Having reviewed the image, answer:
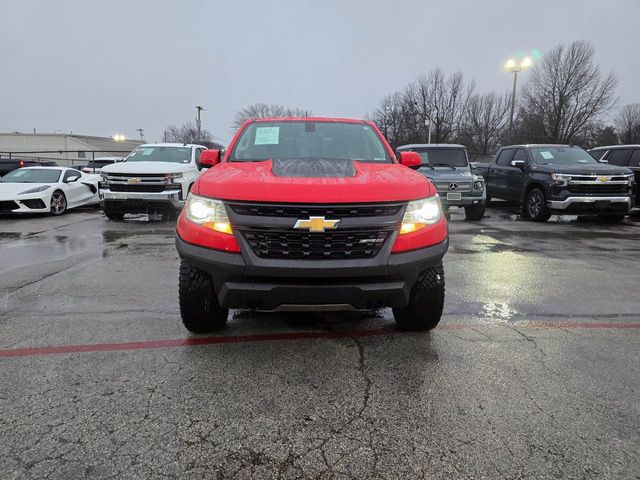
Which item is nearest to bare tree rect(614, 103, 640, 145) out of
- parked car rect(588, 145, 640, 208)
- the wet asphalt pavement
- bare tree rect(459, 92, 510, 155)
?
bare tree rect(459, 92, 510, 155)

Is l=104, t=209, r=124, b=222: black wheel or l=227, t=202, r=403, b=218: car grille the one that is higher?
l=227, t=202, r=403, b=218: car grille

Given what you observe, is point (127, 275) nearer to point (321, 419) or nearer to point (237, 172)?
point (237, 172)

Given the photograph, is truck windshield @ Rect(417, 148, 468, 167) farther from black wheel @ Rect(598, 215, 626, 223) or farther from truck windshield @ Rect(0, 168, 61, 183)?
truck windshield @ Rect(0, 168, 61, 183)

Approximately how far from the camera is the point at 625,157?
11.3 m

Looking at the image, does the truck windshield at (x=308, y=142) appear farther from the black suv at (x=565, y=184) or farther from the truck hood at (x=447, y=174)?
the black suv at (x=565, y=184)

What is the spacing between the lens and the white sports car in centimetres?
1091

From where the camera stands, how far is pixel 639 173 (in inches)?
425

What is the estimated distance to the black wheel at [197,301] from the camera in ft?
10.4

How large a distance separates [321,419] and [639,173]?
11.8m

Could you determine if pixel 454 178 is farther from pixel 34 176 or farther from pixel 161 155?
pixel 34 176

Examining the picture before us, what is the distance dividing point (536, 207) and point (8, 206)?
42.4 ft

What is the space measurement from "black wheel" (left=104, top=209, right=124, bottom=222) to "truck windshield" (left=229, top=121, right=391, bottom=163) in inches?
278

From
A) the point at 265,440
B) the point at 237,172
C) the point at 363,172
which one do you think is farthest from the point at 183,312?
the point at 363,172

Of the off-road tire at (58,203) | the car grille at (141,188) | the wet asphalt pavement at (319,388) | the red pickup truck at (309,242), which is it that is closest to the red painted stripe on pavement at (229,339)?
the wet asphalt pavement at (319,388)
